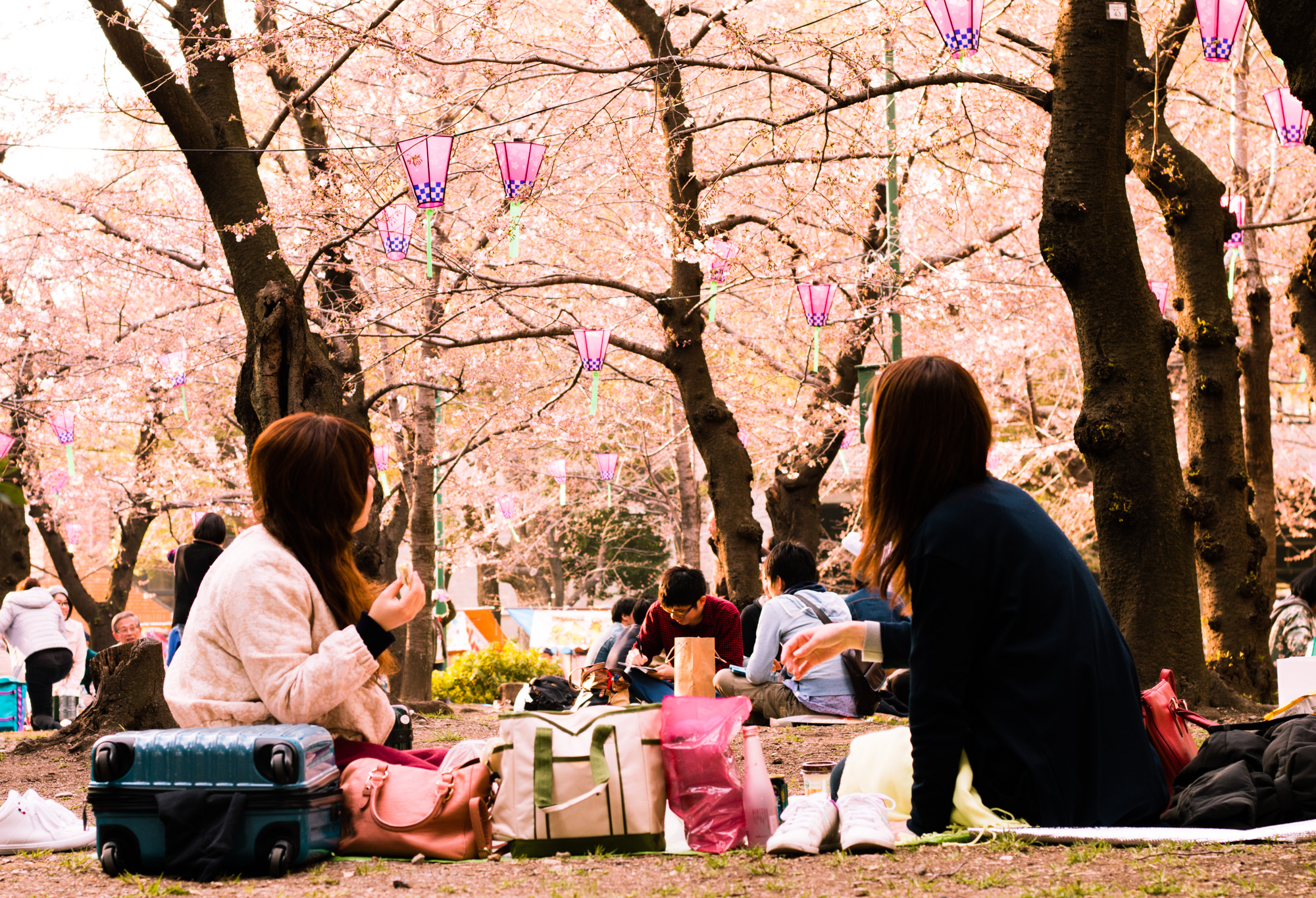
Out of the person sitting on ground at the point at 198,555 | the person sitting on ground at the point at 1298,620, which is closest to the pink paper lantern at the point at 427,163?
the person sitting on ground at the point at 198,555

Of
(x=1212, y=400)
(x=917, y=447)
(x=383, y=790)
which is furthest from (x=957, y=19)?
(x=383, y=790)

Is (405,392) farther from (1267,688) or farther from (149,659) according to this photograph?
(1267,688)

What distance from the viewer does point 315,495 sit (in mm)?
3660

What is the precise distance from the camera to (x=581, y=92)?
1223 centimetres

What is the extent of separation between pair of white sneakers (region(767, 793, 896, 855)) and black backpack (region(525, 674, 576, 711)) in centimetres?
491

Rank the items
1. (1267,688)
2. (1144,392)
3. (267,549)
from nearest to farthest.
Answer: (267,549) < (1144,392) < (1267,688)

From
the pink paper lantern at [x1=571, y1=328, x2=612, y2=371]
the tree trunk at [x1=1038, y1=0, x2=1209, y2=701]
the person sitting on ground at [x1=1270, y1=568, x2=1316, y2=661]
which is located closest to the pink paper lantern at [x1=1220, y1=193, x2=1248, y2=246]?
the tree trunk at [x1=1038, y1=0, x2=1209, y2=701]

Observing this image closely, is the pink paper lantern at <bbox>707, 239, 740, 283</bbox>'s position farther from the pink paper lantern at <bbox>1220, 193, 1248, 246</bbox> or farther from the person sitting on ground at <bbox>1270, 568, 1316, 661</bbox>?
the person sitting on ground at <bbox>1270, 568, 1316, 661</bbox>

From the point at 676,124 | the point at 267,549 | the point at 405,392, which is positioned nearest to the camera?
the point at 267,549

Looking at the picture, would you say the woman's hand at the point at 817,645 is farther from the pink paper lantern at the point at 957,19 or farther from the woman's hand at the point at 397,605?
the pink paper lantern at the point at 957,19

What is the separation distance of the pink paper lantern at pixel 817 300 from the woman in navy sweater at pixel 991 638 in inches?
308

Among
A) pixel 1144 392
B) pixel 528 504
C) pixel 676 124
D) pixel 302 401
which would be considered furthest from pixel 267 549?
pixel 528 504

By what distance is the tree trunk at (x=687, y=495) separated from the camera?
18953 millimetres

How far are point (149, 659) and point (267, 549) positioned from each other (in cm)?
579
